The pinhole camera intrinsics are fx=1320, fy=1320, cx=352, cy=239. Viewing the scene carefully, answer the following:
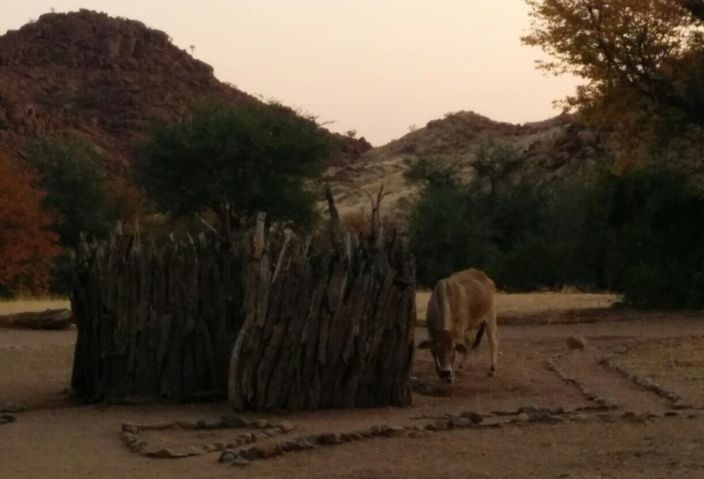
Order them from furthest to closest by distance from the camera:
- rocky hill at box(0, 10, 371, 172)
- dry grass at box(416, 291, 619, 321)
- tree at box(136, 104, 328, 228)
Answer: rocky hill at box(0, 10, 371, 172)
tree at box(136, 104, 328, 228)
dry grass at box(416, 291, 619, 321)

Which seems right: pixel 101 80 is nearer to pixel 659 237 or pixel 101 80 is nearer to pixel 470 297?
pixel 659 237

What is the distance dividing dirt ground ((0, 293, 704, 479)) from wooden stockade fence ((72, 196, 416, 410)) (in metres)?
0.38

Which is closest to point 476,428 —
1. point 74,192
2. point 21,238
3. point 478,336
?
point 478,336

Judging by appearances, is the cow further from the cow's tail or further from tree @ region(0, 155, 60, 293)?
tree @ region(0, 155, 60, 293)

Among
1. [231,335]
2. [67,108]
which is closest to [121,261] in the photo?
[231,335]

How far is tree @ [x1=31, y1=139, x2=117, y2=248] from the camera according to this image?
44.7m

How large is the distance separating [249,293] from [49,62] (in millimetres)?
80128

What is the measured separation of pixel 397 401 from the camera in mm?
13719

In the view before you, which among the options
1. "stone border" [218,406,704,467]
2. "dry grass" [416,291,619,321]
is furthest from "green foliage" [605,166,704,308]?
"stone border" [218,406,704,467]

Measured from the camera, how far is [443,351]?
1481cm

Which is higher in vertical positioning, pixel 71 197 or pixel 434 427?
pixel 71 197

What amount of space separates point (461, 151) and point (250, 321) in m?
65.6

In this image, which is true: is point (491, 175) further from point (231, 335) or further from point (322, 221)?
point (231, 335)

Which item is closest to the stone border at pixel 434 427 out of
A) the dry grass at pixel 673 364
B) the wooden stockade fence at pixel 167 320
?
the dry grass at pixel 673 364
